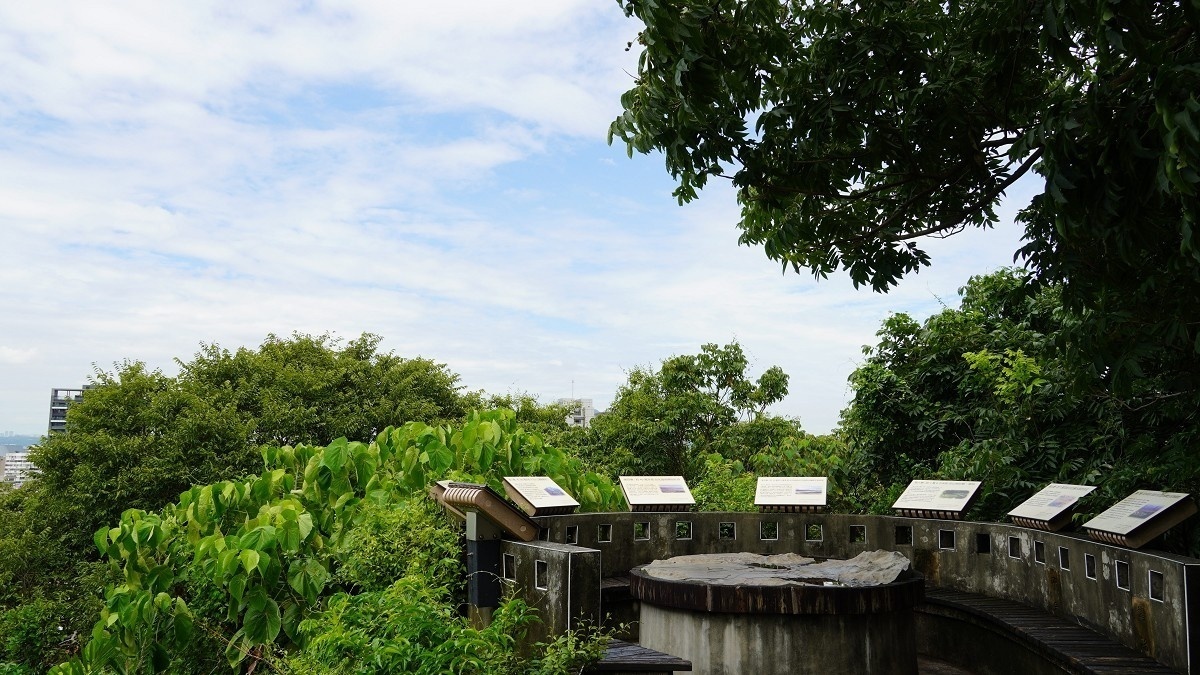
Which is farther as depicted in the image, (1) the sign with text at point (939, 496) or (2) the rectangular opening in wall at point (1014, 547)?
(1) the sign with text at point (939, 496)

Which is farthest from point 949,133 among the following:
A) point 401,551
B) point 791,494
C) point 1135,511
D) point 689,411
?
point 689,411

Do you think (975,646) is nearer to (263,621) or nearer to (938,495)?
(938,495)

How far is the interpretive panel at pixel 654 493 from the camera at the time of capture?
33.7ft

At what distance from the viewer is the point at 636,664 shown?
5.82 meters

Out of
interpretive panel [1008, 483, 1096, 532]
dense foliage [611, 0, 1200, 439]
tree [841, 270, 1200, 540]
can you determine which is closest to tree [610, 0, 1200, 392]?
dense foliage [611, 0, 1200, 439]

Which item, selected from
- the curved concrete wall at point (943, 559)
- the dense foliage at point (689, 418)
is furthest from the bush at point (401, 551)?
the dense foliage at point (689, 418)

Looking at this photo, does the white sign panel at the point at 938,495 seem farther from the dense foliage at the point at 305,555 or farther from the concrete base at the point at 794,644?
the dense foliage at the point at 305,555

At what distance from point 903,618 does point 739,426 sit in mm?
13330

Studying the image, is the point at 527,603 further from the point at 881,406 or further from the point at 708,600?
the point at 881,406

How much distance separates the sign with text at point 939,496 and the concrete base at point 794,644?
250cm

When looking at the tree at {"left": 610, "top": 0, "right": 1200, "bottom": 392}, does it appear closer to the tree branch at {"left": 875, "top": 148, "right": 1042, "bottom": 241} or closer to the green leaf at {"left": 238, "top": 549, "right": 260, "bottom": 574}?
the tree branch at {"left": 875, "top": 148, "right": 1042, "bottom": 241}

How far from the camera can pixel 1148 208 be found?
4.76 m

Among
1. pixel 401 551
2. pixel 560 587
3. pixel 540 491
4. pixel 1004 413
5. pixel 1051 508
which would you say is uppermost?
pixel 1004 413

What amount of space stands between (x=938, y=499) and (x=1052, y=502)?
5.45 feet
